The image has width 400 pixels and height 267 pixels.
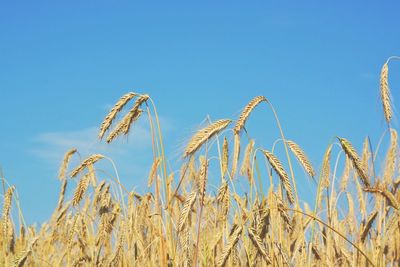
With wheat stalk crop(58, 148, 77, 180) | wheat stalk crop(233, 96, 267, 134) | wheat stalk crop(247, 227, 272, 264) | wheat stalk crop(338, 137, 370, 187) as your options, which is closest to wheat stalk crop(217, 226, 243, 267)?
wheat stalk crop(247, 227, 272, 264)

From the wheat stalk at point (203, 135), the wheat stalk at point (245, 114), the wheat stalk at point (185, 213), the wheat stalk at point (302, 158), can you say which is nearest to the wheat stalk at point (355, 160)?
the wheat stalk at point (302, 158)

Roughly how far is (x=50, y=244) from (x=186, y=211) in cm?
383

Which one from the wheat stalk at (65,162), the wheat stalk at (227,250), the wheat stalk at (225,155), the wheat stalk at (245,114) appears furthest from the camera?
the wheat stalk at (65,162)

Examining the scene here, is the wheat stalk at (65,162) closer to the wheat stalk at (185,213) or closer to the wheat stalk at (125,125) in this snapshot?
the wheat stalk at (125,125)

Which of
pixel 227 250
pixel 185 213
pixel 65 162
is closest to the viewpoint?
pixel 227 250

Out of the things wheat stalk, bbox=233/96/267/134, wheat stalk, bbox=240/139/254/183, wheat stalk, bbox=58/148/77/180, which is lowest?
wheat stalk, bbox=233/96/267/134

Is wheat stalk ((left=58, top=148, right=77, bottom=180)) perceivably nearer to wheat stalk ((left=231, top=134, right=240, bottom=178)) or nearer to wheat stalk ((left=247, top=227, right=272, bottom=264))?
wheat stalk ((left=231, top=134, right=240, bottom=178))

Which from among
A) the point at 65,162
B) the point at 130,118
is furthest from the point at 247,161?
the point at 65,162

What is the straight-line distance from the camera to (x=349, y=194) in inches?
220

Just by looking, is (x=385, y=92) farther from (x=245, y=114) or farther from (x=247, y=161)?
(x=247, y=161)

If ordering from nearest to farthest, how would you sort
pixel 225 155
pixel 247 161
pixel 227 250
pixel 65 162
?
pixel 227 250
pixel 225 155
pixel 247 161
pixel 65 162

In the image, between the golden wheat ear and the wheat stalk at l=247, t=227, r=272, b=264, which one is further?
the golden wheat ear

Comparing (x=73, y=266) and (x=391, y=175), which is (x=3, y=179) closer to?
(x=73, y=266)

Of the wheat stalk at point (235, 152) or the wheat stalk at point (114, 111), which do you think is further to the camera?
the wheat stalk at point (235, 152)
